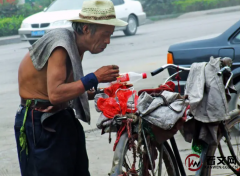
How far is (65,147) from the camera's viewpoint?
295 centimetres

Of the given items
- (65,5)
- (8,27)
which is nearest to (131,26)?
(65,5)

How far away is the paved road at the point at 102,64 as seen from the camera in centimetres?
486

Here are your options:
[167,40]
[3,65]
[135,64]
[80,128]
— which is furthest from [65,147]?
[167,40]

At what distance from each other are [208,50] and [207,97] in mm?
2568

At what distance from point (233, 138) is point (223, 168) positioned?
0.70 m

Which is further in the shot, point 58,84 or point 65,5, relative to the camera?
point 65,5

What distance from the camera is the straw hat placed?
282 centimetres

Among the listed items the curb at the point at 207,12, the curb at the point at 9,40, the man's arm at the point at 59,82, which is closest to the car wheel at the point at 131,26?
the curb at the point at 9,40

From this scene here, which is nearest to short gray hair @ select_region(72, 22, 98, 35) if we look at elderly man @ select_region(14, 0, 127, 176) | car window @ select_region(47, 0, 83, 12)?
elderly man @ select_region(14, 0, 127, 176)

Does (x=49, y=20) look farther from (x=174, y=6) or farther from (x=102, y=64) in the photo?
(x=174, y=6)

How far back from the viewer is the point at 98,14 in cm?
285

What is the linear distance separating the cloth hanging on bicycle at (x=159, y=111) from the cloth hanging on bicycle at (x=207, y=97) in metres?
0.34

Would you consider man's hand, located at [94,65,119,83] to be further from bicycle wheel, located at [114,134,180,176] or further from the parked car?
the parked car

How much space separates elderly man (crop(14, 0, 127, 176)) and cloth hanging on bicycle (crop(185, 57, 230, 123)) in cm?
62
